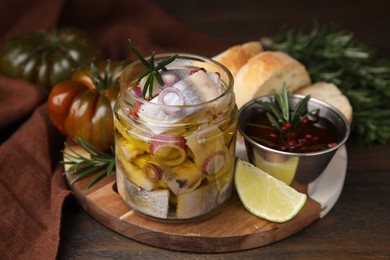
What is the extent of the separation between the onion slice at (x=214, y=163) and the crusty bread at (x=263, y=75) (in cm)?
53

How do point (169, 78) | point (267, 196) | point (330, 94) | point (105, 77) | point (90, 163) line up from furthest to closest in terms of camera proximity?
point (330, 94) → point (105, 77) → point (90, 163) → point (267, 196) → point (169, 78)

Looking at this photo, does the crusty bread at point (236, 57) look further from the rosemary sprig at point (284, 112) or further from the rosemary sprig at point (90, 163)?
the rosemary sprig at point (90, 163)

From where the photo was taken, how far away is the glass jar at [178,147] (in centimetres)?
192

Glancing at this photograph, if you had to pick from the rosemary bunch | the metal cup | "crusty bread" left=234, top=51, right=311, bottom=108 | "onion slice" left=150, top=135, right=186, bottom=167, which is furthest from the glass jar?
the rosemary bunch

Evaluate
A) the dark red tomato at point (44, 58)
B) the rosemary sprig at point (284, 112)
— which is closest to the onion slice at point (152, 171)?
the rosemary sprig at point (284, 112)

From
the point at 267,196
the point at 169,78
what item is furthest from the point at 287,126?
the point at 169,78

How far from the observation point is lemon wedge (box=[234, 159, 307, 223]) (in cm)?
211

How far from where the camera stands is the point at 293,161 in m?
2.15

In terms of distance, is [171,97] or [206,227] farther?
[206,227]

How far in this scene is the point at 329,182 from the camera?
233 centimetres

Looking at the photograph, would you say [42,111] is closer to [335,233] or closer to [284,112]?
[284,112]

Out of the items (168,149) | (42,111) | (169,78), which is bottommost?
(42,111)

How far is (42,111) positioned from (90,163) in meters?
0.45

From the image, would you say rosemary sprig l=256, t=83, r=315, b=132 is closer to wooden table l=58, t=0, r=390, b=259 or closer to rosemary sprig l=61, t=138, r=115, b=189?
wooden table l=58, t=0, r=390, b=259
